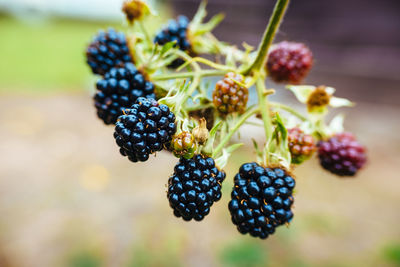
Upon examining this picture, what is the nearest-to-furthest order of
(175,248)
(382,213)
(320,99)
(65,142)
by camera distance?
(320,99) → (175,248) → (382,213) → (65,142)

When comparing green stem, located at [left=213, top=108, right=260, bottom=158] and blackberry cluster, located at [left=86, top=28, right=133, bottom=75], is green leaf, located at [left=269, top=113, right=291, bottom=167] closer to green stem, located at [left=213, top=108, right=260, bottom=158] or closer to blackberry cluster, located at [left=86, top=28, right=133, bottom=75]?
green stem, located at [left=213, top=108, right=260, bottom=158]

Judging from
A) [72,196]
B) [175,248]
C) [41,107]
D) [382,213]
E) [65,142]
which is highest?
[41,107]

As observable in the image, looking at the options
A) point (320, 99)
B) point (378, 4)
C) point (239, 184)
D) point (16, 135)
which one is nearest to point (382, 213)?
point (378, 4)

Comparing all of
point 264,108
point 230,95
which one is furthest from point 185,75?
point 264,108

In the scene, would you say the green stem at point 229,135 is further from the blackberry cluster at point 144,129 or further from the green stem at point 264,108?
the blackberry cluster at point 144,129

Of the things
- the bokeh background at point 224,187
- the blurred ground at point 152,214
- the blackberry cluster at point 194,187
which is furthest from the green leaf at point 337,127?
the blurred ground at point 152,214

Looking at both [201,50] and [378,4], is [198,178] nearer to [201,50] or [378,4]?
[201,50]

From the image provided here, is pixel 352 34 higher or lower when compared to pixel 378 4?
lower
